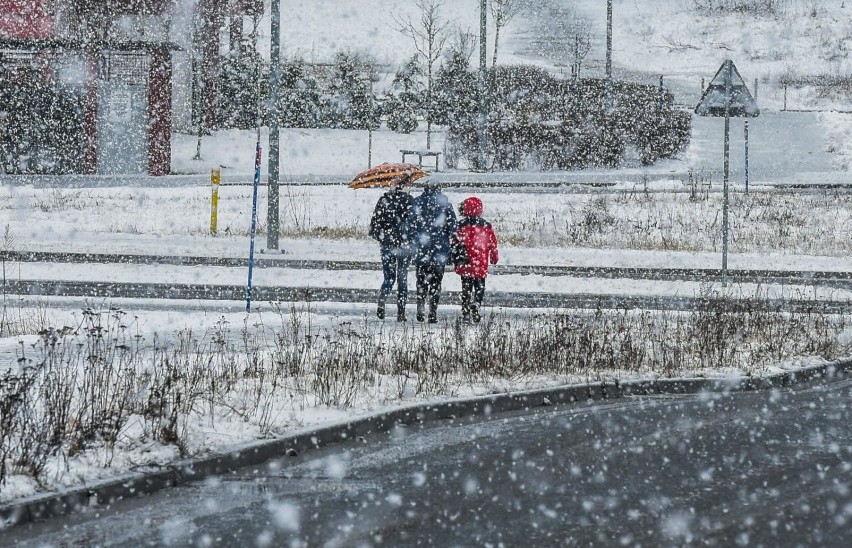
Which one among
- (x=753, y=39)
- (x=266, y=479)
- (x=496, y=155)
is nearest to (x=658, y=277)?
(x=266, y=479)

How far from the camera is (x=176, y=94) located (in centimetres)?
4662

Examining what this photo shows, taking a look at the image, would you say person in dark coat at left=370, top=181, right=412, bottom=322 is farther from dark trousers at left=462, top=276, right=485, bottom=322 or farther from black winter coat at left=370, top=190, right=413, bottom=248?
dark trousers at left=462, top=276, right=485, bottom=322

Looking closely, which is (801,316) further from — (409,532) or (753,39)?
(753,39)

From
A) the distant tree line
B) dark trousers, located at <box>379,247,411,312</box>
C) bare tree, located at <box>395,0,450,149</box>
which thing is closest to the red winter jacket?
dark trousers, located at <box>379,247,411,312</box>

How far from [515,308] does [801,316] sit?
3455mm

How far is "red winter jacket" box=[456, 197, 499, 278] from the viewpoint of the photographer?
1398 centimetres

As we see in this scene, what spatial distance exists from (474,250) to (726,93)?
5.06m

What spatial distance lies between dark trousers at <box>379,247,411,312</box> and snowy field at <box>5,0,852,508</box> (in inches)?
17.0

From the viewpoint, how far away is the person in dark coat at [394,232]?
45.6ft

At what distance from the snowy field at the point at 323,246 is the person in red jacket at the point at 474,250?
538 millimetres

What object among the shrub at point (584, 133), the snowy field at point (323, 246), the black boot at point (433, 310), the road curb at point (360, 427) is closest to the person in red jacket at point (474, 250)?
the black boot at point (433, 310)

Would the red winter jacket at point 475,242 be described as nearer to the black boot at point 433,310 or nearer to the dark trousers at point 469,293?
the dark trousers at point 469,293

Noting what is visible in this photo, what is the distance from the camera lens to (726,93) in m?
17.0

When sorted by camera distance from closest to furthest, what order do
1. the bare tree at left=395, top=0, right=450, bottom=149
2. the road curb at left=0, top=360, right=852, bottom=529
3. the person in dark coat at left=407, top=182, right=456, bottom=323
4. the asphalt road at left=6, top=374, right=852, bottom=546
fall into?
the asphalt road at left=6, top=374, right=852, bottom=546, the road curb at left=0, top=360, right=852, bottom=529, the person in dark coat at left=407, top=182, right=456, bottom=323, the bare tree at left=395, top=0, right=450, bottom=149
